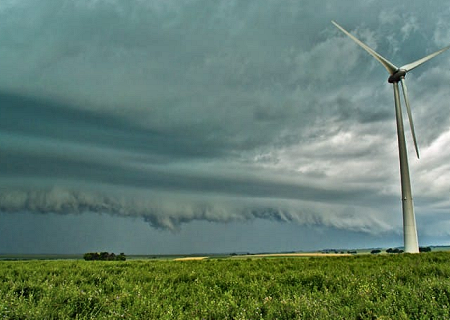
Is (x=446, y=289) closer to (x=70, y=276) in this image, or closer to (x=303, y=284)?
(x=303, y=284)

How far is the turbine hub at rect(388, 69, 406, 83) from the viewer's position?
1875 inches

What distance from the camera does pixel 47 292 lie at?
28.3 ft

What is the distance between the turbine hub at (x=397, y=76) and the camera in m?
47.6

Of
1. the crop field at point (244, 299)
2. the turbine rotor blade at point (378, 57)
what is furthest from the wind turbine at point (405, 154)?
the crop field at point (244, 299)

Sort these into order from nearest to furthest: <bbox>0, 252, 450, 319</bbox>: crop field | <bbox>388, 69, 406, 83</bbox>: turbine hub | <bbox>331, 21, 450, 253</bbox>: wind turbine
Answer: <bbox>0, 252, 450, 319</bbox>: crop field → <bbox>331, 21, 450, 253</bbox>: wind turbine → <bbox>388, 69, 406, 83</bbox>: turbine hub

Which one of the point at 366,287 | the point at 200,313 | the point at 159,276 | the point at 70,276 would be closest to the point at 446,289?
the point at 366,287

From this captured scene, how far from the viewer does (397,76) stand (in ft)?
158

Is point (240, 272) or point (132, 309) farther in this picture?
point (240, 272)

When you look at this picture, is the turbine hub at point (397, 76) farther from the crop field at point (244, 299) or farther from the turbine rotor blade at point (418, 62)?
the crop field at point (244, 299)

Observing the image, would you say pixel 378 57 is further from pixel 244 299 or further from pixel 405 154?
pixel 244 299

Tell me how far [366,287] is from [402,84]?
47097 millimetres

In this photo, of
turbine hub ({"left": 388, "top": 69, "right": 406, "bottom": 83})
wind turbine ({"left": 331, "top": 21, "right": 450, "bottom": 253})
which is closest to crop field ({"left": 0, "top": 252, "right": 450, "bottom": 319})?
wind turbine ({"left": 331, "top": 21, "right": 450, "bottom": 253})

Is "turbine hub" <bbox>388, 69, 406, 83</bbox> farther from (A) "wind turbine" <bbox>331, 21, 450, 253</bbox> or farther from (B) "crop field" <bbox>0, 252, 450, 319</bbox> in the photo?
(B) "crop field" <bbox>0, 252, 450, 319</bbox>

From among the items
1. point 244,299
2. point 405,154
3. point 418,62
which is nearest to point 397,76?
point 418,62
